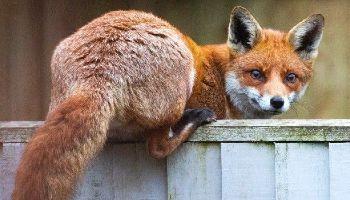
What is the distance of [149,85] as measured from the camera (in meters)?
4.77

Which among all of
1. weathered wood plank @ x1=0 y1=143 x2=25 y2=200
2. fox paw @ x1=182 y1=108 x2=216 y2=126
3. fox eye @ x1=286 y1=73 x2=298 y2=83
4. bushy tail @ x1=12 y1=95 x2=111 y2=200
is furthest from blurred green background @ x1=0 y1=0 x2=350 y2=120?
bushy tail @ x1=12 y1=95 x2=111 y2=200

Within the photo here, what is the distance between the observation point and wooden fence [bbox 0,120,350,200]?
14.9 ft

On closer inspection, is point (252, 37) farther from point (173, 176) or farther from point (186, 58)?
point (173, 176)

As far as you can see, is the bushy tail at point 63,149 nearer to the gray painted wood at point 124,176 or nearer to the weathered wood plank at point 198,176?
the gray painted wood at point 124,176

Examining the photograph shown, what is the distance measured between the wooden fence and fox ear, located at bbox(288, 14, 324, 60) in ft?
5.18

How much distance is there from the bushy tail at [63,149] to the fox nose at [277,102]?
5.64ft

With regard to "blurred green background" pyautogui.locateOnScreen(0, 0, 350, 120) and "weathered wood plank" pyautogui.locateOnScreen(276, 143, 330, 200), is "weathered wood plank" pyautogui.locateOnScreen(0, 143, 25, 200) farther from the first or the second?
"blurred green background" pyautogui.locateOnScreen(0, 0, 350, 120)

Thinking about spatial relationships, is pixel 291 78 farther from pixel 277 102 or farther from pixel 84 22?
pixel 84 22

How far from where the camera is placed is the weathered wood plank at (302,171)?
4.54 m

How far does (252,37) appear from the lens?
244 inches

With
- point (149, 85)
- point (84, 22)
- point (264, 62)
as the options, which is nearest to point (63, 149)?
point (149, 85)

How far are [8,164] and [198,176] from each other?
1154mm

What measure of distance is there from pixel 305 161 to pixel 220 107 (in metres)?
Answer: 1.51

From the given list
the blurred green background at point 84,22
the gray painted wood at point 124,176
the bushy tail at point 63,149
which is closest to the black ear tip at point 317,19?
the gray painted wood at point 124,176
